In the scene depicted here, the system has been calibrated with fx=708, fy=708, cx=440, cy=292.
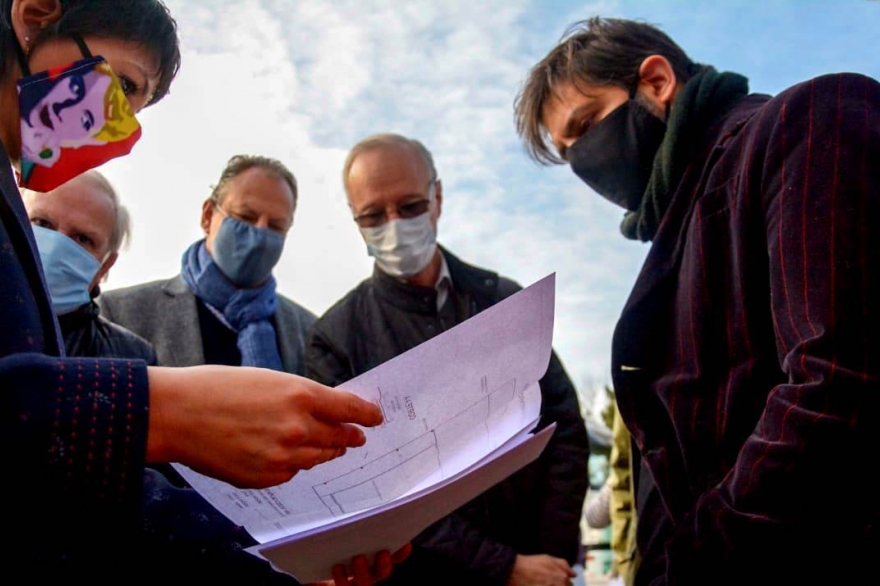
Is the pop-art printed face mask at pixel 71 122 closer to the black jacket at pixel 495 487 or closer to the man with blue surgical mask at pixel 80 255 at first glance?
the man with blue surgical mask at pixel 80 255

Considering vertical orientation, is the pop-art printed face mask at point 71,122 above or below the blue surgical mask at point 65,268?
below

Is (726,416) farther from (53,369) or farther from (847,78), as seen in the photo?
(53,369)

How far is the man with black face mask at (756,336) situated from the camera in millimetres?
1017

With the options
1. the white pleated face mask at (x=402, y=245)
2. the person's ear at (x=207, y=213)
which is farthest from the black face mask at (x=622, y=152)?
the person's ear at (x=207, y=213)

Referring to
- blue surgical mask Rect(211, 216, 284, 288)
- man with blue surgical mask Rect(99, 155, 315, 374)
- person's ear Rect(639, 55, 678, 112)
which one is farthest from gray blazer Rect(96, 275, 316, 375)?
person's ear Rect(639, 55, 678, 112)

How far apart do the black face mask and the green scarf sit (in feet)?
0.45

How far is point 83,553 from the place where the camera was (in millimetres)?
894

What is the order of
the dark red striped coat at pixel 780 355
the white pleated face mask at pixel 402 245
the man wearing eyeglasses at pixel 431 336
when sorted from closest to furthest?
the dark red striped coat at pixel 780 355, the man wearing eyeglasses at pixel 431 336, the white pleated face mask at pixel 402 245

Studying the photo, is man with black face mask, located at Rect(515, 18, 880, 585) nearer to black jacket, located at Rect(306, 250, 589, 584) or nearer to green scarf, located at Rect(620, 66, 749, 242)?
green scarf, located at Rect(620, 66, 749, 242)

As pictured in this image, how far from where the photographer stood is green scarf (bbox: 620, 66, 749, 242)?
1.54 metres

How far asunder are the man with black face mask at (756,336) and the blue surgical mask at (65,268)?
1759 millimetres

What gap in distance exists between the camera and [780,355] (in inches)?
44.6

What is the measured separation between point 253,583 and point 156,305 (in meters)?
2.17

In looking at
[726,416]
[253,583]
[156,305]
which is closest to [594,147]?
[726,416]
